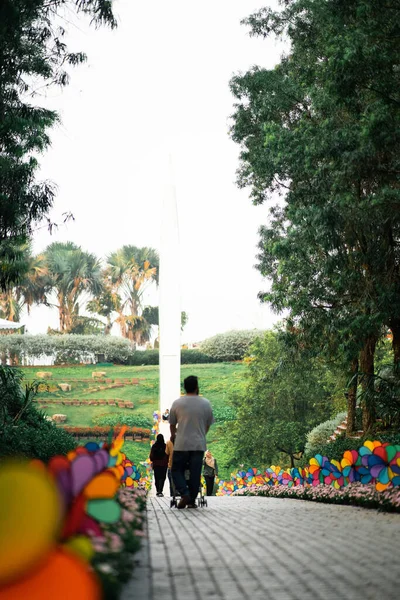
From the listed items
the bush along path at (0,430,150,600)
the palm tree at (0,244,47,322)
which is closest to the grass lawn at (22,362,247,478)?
the palm tree at (0,244,47,322)

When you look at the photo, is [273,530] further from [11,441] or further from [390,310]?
[390,310]

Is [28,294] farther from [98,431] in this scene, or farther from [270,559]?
[270,559]

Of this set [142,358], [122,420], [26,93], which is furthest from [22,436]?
[142,358]

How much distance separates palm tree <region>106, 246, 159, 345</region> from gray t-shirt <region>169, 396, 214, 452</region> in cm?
4784

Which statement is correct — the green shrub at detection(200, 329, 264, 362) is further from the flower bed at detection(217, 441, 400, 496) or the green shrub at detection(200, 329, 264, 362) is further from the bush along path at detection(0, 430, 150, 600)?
the bush along path at detection(0, 430, 150, 600)

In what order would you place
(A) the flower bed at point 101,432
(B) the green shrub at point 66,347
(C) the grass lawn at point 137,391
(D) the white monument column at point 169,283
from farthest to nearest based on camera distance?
(B) the green shrub at point 66,347, (C) the grass lawn at point 137,391, (A) the flower bed at point 101,432, (D) the white monument column at point 169,283

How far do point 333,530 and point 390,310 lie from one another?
973 centimetres

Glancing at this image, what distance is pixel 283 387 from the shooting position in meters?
35.3

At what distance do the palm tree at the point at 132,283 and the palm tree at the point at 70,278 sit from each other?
111 cm

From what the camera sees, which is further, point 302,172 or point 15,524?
point 302,172

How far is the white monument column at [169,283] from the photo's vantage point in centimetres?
3234

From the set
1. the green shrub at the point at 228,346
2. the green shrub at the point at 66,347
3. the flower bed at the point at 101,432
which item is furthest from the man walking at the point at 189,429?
the green shrub at the point at 228,346

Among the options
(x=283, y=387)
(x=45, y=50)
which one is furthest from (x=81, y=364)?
(x=45, y=50)

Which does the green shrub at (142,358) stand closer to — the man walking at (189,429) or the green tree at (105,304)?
the green tree at (105,304)
